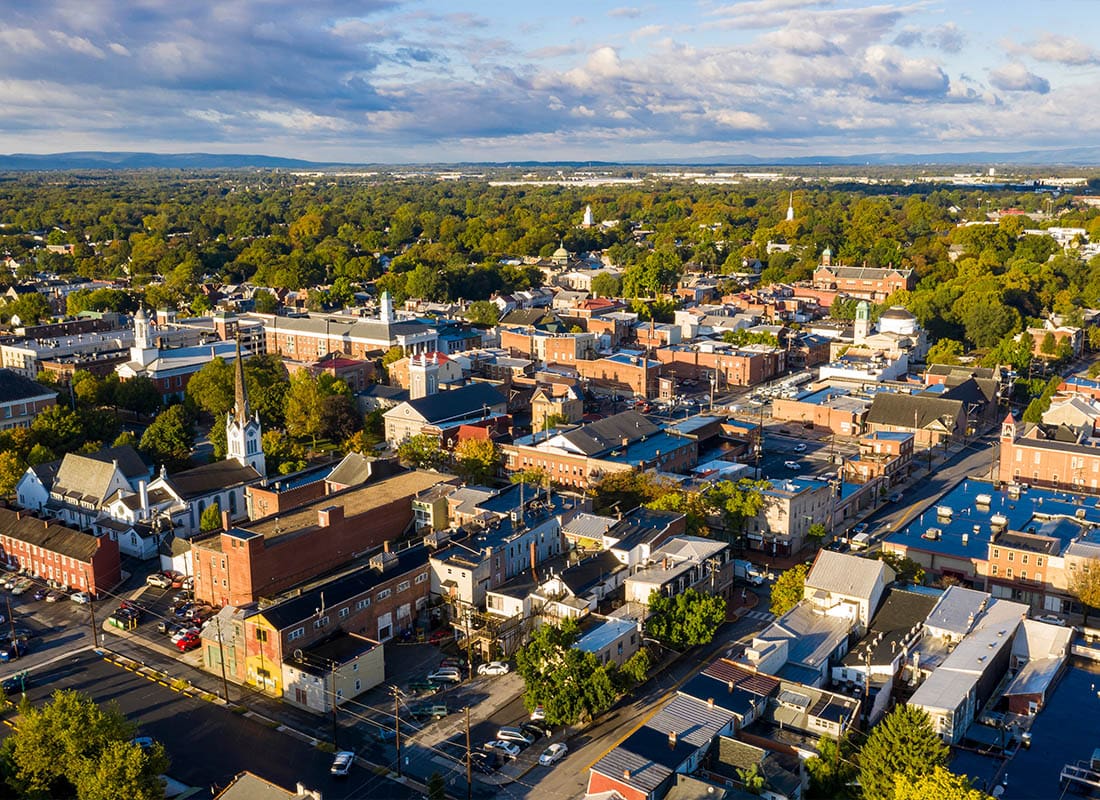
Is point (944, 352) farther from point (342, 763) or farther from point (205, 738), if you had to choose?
point (205, 738)

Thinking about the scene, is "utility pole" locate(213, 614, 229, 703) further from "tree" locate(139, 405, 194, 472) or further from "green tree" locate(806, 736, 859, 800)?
"tree" locate(139, 405, 194, 472)

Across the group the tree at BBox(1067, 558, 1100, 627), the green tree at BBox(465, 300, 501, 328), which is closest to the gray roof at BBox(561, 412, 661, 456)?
the tree at BBox(1067, 558, 1100, 627)

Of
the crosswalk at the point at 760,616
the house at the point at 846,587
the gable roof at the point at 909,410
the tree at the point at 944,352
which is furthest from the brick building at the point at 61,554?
the tree at the point at 944,352

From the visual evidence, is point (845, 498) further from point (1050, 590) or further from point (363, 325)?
point (363, 325)

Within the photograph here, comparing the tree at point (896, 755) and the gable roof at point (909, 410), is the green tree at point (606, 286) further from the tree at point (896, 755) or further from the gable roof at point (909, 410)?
the tree at point (896, 755)

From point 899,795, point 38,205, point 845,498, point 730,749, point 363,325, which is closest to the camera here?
point 899,795

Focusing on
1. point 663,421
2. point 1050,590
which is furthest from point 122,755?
point 663,421

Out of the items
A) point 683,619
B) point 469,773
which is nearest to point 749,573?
point 683,619

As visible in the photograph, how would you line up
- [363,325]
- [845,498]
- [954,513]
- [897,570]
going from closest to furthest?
[897,570] → [954,513] → [845,498] → [363,325]
